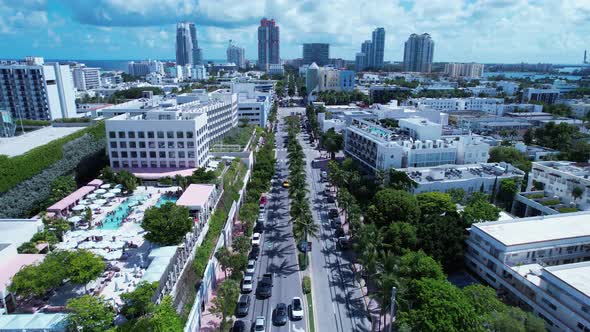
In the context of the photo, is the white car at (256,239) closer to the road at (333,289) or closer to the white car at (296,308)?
the road at (333,289)

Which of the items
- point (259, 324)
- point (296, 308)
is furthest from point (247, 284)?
point (259, 324)

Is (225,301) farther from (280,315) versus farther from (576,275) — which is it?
(576,275)

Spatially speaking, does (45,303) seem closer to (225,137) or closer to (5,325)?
(5,325)

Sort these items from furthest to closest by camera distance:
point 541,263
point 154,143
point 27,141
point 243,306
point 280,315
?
point 27,141 → point 154,143 → point 541,263 → point 243,306 → point 280,315

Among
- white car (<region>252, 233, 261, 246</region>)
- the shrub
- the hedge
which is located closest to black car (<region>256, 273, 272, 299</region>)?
the shrub

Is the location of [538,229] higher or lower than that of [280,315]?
higher

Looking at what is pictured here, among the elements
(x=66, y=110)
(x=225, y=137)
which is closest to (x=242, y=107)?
(x=225, y=137)

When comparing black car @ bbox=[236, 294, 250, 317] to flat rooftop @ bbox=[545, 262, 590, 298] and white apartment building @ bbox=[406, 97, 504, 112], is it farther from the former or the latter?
white apartment building @ bbox=[406, 97, 504, 112]
